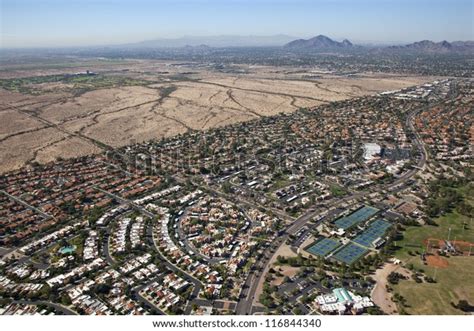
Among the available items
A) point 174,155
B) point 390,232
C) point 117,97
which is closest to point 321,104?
point 174,155

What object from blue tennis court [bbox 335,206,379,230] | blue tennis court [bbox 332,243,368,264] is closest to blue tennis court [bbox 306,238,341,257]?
blue tennis court [bbox 332,243,368,264]

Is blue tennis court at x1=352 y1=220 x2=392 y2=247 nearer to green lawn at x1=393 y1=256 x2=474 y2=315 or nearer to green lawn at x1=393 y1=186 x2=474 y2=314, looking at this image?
green lawn at x1=393 y1=186 x2=474 y2=314

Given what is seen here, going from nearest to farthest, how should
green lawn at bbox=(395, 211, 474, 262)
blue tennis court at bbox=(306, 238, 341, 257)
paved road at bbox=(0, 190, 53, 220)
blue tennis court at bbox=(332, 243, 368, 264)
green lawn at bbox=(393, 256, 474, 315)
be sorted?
green lawn at bbox=(393, 256, 474, 315) < blue tennis court at bbox=(332, 243, 368, 264) < blue tennis court at bbox=(306, 238, 341, 257) < green lawn at bbox=(395, 211, 474, 262) < paved road at bbox=(0, 190, 53, 220)

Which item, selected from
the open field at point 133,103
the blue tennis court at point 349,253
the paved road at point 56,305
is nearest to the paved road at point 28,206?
the open field at point 133,103

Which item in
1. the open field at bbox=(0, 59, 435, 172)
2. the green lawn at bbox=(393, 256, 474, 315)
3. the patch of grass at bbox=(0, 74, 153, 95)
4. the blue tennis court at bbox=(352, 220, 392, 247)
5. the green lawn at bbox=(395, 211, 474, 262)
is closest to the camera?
the green lawn at bbox=(393, 256, 474, 315)

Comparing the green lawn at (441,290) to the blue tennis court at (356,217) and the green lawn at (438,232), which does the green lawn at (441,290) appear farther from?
the blue tennis court at (356,217)

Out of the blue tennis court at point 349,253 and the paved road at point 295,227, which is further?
the blue tennis court at point 349,253
